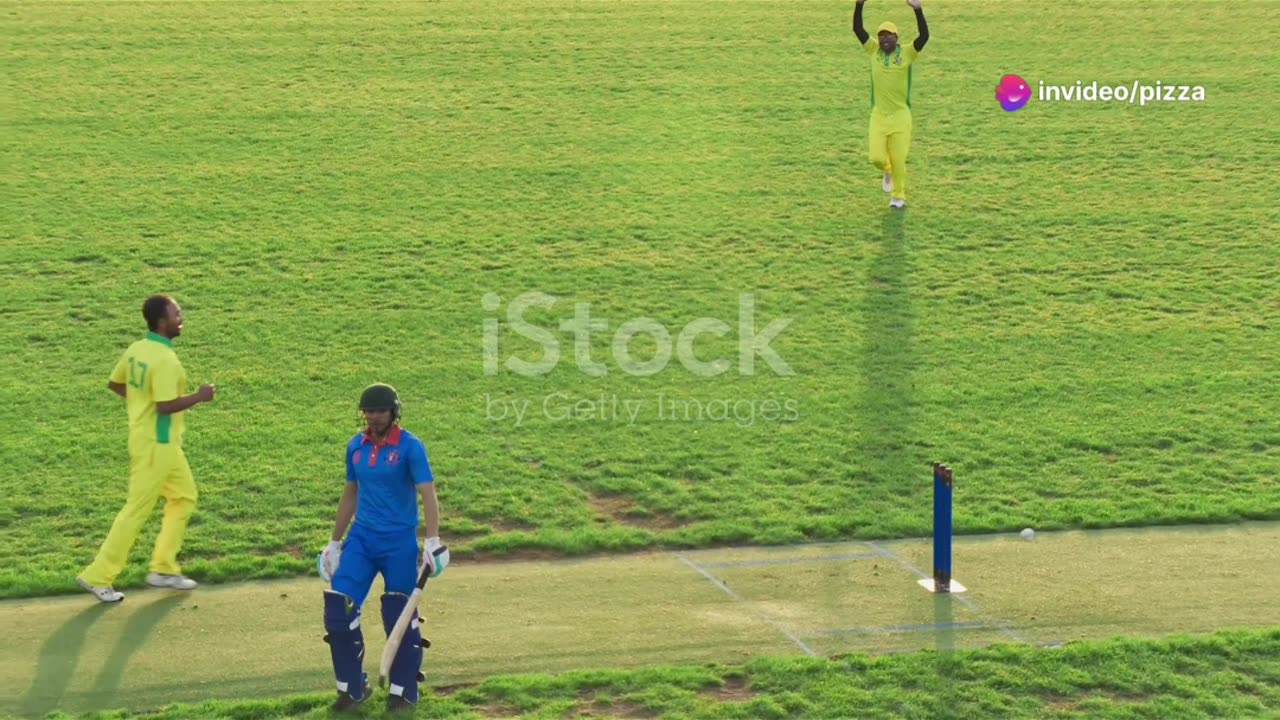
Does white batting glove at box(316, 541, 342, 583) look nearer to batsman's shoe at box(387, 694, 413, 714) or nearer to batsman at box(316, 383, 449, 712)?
batsman at box(316, 383, 449, 712)

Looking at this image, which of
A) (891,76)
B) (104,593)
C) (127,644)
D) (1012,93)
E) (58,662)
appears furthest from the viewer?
(1012,93)

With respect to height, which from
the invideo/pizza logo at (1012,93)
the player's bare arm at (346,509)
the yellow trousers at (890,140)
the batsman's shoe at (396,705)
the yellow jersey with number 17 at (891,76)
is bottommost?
the batsman's shoe at (396,705)

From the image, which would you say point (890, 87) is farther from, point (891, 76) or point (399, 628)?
point (399, 628)

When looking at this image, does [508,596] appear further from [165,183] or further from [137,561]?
[165,183]

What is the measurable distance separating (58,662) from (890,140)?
41.3ft

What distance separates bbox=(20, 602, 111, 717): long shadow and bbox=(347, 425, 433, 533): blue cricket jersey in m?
2.32

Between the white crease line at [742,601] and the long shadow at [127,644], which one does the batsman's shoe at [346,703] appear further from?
the white crease line at [742,601]

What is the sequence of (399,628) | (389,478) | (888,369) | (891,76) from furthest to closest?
(891,76)
(888,369)
(389,478)
(399,628)

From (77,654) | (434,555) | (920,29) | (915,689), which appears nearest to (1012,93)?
(920,29)

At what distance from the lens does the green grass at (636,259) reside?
1423cm

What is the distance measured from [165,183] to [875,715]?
1600 cm

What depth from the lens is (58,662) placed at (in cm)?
1077

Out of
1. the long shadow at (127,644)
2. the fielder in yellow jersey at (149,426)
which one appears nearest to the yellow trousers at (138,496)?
the fielder in yellow jersey at (149,426)

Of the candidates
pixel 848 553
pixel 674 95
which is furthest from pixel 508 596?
pixel 674 95
